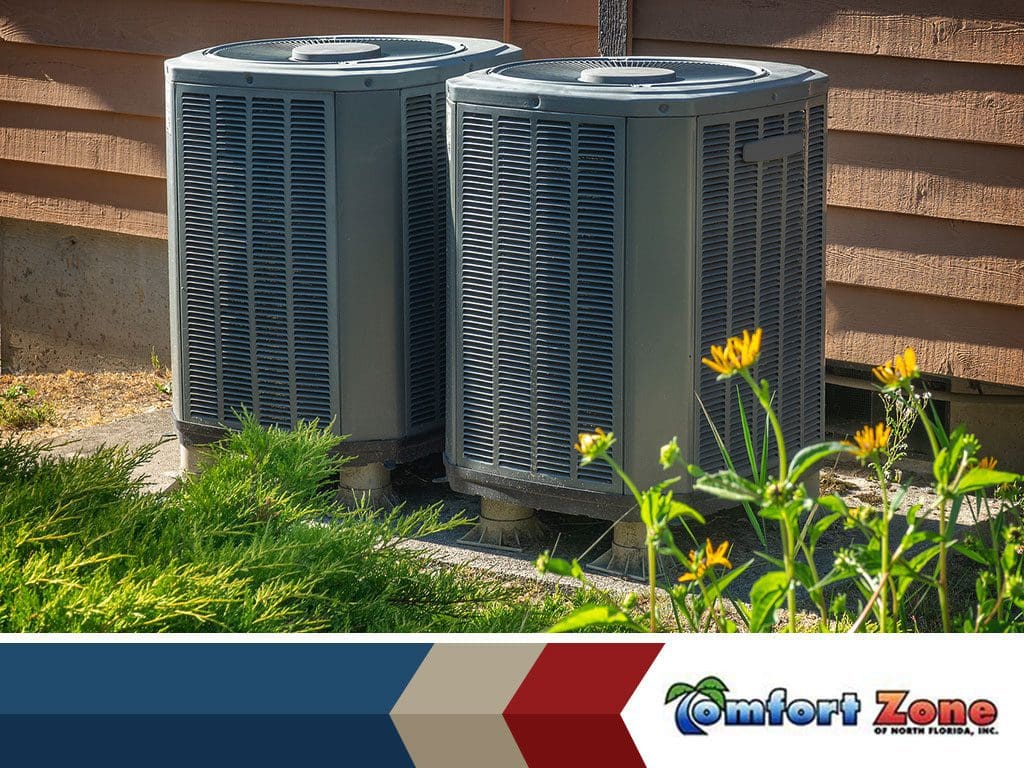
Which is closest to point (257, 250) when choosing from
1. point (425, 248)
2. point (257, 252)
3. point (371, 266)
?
point (257, 252)

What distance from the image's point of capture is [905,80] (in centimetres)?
437

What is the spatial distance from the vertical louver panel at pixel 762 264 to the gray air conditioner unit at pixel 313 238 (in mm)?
901

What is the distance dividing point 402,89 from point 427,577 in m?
1.88

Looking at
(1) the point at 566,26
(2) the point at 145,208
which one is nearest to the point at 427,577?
(1) the point at 566,26

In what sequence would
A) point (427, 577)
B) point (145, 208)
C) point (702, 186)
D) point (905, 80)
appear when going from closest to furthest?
point (427, 577) → point (702, 186) → point (905, 80) → point (145, 208)

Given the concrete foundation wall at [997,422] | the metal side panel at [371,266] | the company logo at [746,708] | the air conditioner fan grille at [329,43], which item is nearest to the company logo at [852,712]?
the company logo at [746,708]

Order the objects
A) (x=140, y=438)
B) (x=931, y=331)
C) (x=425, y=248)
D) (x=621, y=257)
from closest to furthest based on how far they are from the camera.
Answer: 1. (x=621, y=257)
2. (x=425, y=248)
3. (x=931, y=331)
4. (x=140, y=438)

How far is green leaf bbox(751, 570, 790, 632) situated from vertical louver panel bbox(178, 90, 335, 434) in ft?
7.48

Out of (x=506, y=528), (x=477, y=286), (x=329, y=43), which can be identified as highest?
(x=329, y=43)

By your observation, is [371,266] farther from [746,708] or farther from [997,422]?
[746,708]

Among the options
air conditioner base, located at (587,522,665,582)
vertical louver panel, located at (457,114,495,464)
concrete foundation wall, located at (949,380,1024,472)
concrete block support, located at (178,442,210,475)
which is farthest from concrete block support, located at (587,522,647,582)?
concrete foundation wall, located at (949,380,1024,472)

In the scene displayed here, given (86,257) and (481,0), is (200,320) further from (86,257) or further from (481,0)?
(86,257)

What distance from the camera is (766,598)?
1.80m

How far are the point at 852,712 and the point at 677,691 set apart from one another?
0.19 m
